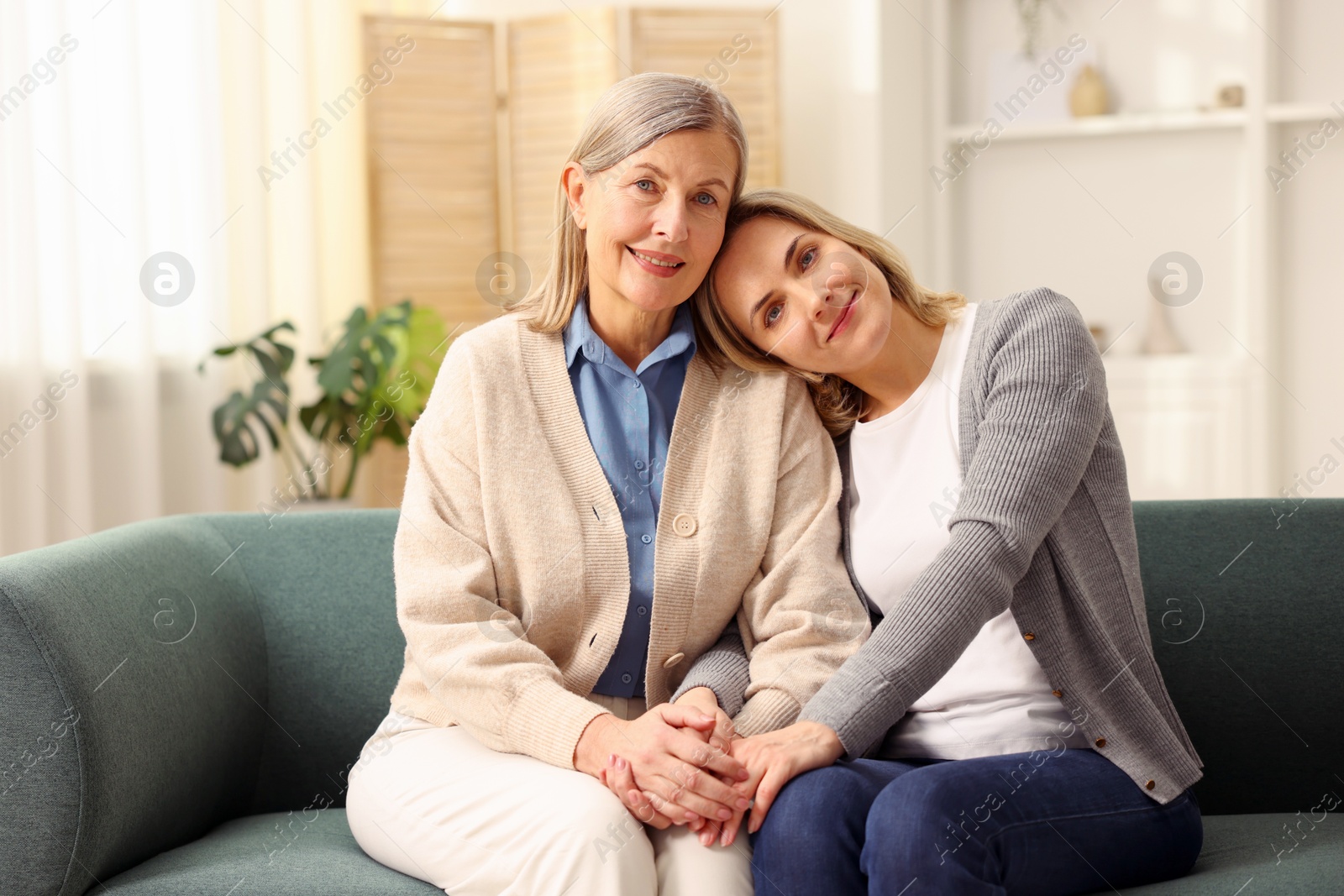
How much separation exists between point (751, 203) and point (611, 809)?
2.64 feet

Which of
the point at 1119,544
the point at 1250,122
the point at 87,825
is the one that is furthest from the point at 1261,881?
the point at 1250,122

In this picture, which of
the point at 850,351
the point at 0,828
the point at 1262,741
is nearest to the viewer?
the point at 0,828

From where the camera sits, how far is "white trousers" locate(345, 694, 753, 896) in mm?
→ 1183

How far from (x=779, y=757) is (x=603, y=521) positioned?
1.26ft

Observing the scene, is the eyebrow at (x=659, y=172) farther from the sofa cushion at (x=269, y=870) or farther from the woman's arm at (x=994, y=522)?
the sofa cushion at (x=269, y=870)

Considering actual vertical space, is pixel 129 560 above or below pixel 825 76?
below

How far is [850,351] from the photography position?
4.89 feet

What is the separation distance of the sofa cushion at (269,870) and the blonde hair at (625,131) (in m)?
0.70

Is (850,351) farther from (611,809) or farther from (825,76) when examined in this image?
(825,76)

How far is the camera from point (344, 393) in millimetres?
3346

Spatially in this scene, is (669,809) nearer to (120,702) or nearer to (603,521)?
(603,521)

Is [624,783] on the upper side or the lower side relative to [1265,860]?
upper

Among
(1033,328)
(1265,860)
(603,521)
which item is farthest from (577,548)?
(1265,860)

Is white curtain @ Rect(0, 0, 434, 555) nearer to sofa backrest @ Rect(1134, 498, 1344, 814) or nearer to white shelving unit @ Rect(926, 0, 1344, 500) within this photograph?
white shelving unit @ Rect(926, 0, 1344, 500)
